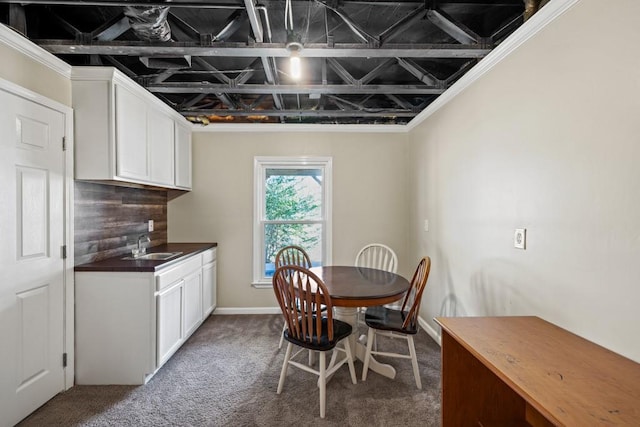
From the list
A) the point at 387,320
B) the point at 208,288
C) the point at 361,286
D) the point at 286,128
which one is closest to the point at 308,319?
the point at 361,286

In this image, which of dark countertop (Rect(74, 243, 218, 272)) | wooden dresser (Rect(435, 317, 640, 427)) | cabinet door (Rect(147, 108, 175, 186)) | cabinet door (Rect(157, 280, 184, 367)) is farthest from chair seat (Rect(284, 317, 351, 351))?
cabinet door (Rect(147, 108, 175, 186))

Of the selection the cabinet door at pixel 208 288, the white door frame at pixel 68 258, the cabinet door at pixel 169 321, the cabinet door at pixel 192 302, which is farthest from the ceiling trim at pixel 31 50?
the cabinet door at pixel 208 288

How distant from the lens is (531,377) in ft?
3.54

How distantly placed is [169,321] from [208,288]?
972mm

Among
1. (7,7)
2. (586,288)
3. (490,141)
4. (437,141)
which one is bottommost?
(586,288)

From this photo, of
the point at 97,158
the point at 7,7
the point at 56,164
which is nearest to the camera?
the point at 7,7

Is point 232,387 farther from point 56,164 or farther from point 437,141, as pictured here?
point 437,141

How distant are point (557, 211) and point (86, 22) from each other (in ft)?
10.8

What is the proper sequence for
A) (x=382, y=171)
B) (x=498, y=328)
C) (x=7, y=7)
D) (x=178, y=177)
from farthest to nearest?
(x=382, y=171), (x=178, y=177), (x=7, y=7), (x=498, y=328)

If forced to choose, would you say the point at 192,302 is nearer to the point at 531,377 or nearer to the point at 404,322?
the point at 404,322

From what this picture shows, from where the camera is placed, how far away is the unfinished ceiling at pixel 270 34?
1938 millimetres

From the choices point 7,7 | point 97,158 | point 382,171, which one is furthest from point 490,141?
point 7,7

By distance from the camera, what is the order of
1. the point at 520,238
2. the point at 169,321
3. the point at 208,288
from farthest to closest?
1. the point at 208,288
2. the point at 169,321
3. the point at 520,238

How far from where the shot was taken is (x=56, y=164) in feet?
7.06
